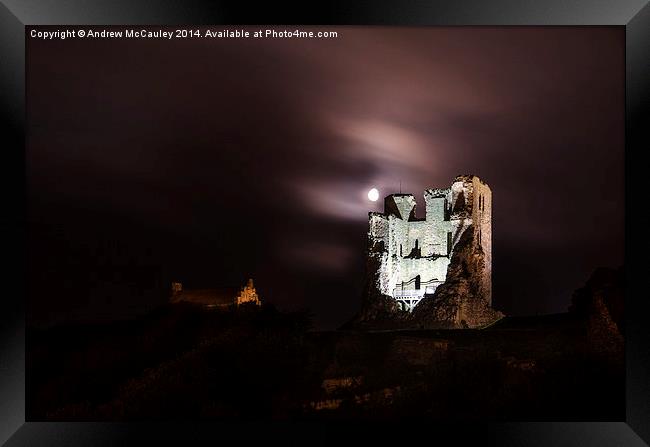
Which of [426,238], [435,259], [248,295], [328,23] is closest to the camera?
[328,23]

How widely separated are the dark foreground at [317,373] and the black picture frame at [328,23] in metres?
3.62

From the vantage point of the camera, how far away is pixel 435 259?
2153 centimetres

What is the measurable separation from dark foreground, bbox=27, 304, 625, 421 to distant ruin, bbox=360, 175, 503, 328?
306 centimetres

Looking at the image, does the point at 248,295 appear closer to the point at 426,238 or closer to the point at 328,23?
the point at 426,238

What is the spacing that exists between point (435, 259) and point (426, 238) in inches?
31.0

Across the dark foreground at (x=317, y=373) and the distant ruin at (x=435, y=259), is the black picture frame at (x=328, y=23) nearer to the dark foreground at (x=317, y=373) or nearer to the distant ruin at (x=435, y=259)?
the dark foreground at (x=317, y=373)

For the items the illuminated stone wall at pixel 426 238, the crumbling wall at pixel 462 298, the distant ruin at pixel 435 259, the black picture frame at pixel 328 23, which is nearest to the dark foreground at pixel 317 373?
the crumbling wall at pixel 462 298

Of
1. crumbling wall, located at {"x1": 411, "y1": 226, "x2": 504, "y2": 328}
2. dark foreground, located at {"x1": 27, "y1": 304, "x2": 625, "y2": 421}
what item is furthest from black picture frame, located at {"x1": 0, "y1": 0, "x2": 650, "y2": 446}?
crumbling wall, located at {"x1": 411, "y1": 226, "x2": 504, "y2": 328}

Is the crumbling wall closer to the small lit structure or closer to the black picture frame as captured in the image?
the small lit structure

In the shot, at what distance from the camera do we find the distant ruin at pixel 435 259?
2009 centimetres

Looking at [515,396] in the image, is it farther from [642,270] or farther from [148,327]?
[148,327]

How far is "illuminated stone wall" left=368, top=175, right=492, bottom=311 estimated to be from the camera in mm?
20938

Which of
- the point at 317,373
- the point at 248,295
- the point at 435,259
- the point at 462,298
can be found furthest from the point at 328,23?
the point at 435,259

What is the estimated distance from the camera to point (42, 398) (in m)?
14.3
